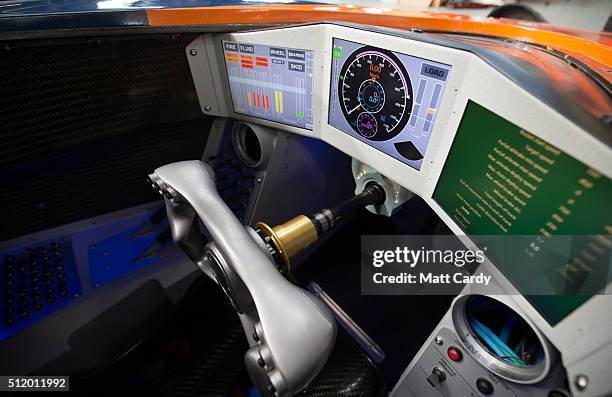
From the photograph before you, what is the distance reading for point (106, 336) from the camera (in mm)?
1378

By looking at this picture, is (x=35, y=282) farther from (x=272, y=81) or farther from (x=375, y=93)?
(x=375, y=93)

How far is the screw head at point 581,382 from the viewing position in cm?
56

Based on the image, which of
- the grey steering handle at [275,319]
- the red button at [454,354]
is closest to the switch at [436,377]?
the red button at [454,354]

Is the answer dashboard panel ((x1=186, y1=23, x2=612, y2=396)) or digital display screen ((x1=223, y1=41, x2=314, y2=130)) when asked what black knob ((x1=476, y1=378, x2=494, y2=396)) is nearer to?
dashboard panel ((x1=186, y1=23, x2=612, y2=396))

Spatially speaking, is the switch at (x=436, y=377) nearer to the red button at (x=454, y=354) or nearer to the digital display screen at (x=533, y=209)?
the red button at (x=454, y=354)

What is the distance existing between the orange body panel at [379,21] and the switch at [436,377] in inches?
40.7

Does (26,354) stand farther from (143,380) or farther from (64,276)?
(143,380)

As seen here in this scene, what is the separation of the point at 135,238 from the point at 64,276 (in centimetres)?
34

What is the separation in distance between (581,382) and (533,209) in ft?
1.11

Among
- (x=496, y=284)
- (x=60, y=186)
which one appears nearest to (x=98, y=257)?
(x=60, y=186)

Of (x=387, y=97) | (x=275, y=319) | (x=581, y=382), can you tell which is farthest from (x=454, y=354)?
(x=387, y=97)

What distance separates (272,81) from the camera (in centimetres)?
128

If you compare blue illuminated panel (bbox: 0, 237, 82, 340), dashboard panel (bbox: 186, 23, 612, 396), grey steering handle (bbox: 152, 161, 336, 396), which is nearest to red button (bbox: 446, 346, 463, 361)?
dashboard panel (bbox: 186, 23, 612, 396)

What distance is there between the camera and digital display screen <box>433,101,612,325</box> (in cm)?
53
